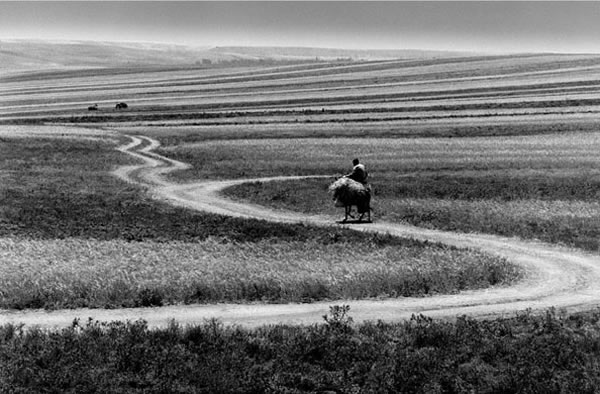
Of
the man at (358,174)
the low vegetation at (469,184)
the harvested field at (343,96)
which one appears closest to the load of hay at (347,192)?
the man at (358,174)

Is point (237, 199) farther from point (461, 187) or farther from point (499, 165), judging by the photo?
point (499, 165)

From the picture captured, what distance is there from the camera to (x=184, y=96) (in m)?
150

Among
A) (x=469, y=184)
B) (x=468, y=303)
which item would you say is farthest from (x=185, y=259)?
(x=469, y=184)

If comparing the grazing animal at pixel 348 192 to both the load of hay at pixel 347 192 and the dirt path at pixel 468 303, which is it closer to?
the load of hay at pixel 347 192

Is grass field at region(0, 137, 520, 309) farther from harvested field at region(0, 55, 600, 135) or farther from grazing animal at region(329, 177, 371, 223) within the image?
harvested field at region(0, 55, 600, 135)

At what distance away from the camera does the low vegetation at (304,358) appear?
1448 cm

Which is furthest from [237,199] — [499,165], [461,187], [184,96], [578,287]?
[184,96]

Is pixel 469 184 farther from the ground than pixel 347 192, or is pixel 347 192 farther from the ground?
pixel 347 192

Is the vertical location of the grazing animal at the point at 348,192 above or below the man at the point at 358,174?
below

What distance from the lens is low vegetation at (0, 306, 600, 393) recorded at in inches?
570

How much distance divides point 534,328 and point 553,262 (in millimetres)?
9756

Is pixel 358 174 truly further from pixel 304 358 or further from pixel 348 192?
pixel 304 358

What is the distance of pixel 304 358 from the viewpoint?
15.8m

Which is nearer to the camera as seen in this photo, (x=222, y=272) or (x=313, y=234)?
(x=222, y=272)
